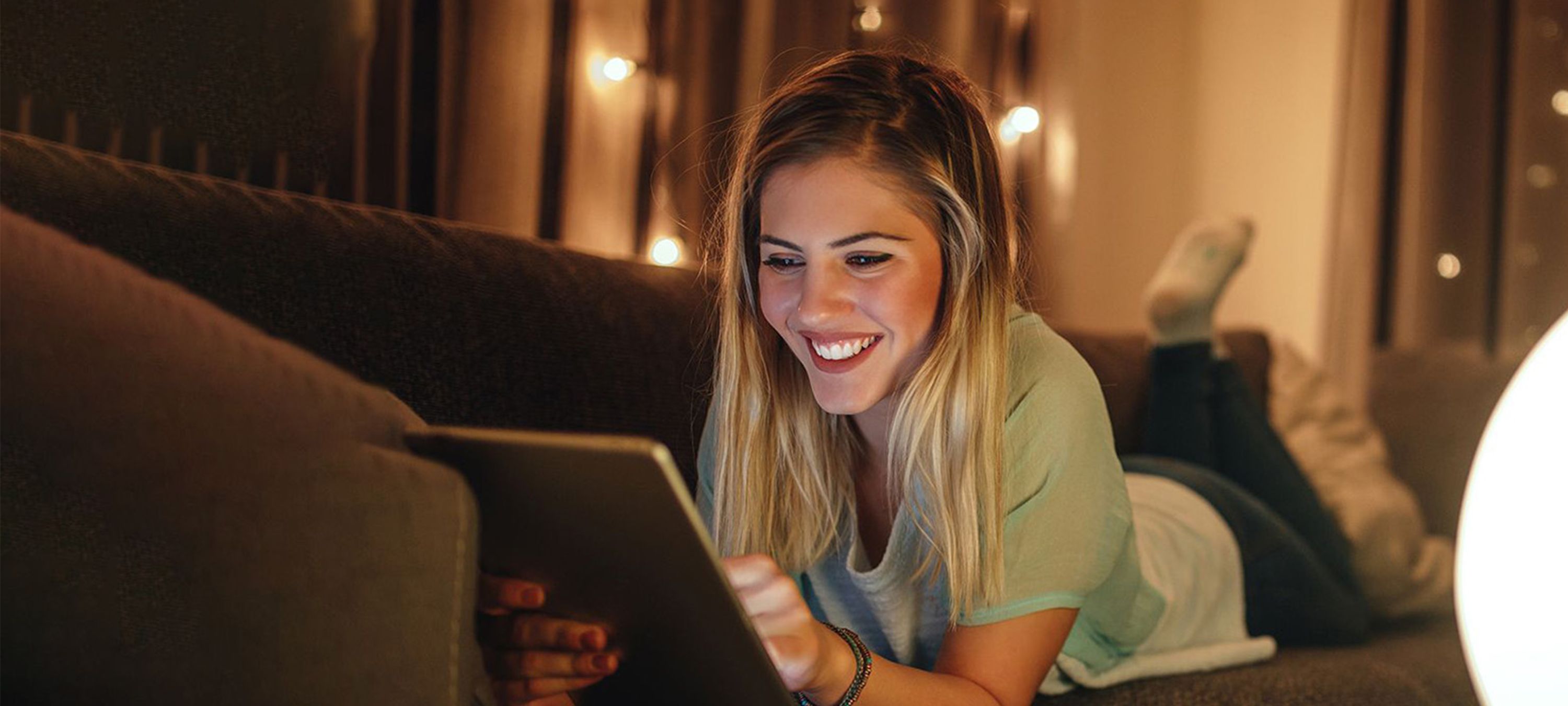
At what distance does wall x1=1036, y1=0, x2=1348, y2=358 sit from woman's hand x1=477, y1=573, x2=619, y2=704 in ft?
9.23

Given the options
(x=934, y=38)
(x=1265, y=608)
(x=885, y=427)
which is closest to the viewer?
(x=885, y=427)

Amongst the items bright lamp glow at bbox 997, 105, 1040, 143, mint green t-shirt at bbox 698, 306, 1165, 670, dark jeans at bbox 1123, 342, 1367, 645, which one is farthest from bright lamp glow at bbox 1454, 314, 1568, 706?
bright lamp glow at bbox 997, 105, 1040, 143

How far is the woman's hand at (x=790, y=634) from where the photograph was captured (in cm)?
57

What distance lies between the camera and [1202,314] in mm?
1580

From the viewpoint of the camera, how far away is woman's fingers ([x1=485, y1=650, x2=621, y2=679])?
0.55m

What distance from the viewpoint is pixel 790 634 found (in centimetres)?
60

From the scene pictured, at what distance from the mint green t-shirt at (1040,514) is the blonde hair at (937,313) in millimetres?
17

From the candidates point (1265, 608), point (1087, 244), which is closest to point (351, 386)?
point (1265, 608)

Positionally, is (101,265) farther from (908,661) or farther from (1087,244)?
(1087,244)

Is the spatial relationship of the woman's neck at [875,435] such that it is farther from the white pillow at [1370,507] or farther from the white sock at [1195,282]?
the white pillow at [1370,507]

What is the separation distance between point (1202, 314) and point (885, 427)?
89 cm

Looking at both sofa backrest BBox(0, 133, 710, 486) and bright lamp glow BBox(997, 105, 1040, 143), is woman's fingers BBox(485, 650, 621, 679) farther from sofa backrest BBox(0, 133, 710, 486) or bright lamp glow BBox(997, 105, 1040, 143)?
bright lamp glow BBox(997, 105, 1040, 143)

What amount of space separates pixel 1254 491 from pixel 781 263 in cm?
112

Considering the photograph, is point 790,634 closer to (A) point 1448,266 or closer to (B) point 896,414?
(B) point 896,414
